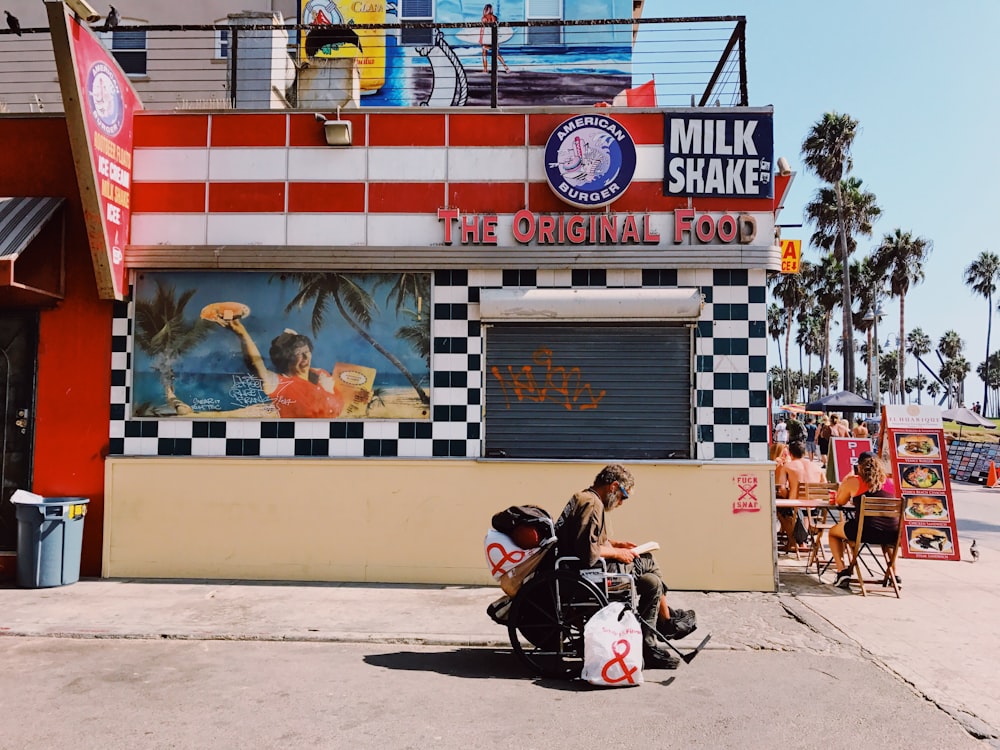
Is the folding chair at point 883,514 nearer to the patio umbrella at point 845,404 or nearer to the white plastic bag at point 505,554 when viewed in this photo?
the white plastic bag at point 505,554

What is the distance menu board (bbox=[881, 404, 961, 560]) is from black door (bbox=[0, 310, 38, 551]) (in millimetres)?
10128

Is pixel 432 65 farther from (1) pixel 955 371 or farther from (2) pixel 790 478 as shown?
(1) pixel 955 371

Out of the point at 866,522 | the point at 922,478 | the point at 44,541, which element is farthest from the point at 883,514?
the point at 44,541

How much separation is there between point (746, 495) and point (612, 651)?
142 inches

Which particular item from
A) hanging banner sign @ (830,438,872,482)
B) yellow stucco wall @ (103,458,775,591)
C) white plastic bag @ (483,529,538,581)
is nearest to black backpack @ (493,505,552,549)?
white plastic bag @ (483,529,538,581)

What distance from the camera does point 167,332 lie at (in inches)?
365

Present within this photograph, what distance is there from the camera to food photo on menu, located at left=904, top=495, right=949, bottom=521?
10.3m

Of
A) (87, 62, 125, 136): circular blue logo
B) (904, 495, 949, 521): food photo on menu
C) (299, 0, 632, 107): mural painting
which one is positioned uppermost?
(299, 0, 632, 107): mural painting

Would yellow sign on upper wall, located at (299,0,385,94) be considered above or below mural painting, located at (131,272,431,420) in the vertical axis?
above

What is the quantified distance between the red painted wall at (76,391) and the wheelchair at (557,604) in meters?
5.43

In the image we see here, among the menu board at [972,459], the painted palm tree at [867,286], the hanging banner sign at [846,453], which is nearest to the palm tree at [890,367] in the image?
the painted palm tree at [867,286]

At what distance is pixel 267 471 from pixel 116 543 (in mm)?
1833

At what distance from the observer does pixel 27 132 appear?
9289mm

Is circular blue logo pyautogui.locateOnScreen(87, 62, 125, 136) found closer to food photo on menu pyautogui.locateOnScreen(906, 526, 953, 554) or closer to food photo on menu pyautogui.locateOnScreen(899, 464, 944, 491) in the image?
food photo on menu pyautogui.locateOnScreen(899, 464, 944, 491)
